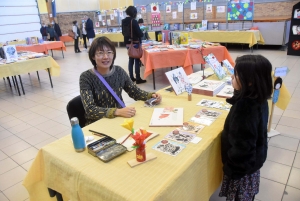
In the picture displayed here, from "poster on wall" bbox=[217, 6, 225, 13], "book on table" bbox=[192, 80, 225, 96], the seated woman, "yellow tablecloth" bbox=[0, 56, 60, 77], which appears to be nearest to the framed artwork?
"book on table" bbox=[192, 80, 225, 96]

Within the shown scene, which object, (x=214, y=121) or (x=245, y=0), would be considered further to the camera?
(x=245, y=0)

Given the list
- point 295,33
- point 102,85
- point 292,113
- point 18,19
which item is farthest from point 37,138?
point 18,19

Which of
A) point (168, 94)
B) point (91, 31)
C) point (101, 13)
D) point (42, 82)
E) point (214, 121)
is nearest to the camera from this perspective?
point (214, 121)

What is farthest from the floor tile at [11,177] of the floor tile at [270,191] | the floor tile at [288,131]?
the floor tile at [288,131]

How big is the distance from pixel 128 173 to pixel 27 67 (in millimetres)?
4270

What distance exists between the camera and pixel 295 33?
5.97 meters

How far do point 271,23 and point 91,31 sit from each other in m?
6.33

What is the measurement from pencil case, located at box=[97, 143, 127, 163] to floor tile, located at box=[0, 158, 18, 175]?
1.72m

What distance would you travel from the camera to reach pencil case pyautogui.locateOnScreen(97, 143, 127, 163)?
1134 mm

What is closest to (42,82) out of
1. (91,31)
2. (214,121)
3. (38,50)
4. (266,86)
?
(38,50)

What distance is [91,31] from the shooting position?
30.2 feet

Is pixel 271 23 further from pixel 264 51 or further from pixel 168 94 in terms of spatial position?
pixel 168 94

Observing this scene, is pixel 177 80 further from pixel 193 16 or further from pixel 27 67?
pixel 193 16

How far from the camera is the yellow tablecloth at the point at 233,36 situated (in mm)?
6832
